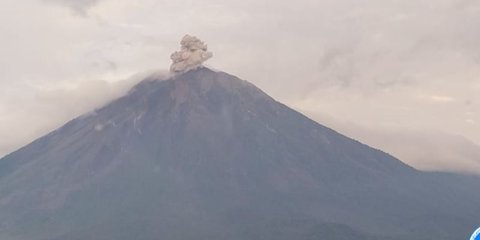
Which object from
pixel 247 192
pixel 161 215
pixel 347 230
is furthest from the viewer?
pixel 247 192

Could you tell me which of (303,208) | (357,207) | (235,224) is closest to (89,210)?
(235,224)

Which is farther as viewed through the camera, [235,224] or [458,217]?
[458,217]

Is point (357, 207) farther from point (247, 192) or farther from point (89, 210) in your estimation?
point (89, 210)

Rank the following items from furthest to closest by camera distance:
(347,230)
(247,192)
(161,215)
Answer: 1. (247,192)
2. (161,215)
3. (347,230)

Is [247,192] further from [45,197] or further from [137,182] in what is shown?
[45,197]

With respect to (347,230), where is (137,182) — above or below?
above

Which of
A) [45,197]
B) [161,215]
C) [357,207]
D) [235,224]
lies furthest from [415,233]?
[45,197]

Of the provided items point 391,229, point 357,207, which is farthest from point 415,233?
point 357,207

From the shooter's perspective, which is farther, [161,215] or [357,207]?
[357,207]
